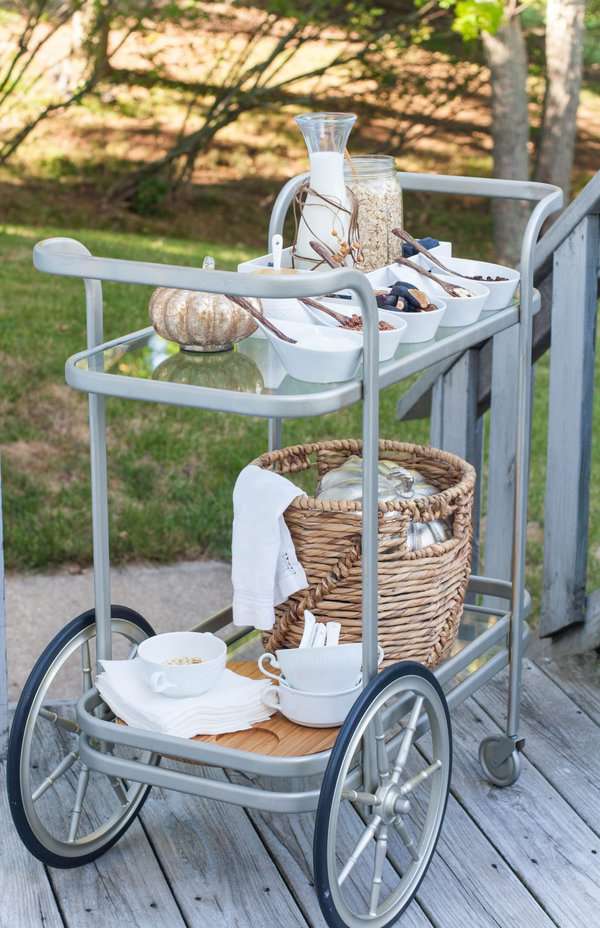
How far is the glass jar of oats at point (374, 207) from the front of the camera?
215 cm

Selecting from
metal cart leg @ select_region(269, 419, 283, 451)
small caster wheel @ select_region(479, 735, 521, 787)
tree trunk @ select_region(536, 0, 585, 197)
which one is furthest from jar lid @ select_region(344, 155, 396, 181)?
tree trunk @ select_region(536, 0, 585, 197)

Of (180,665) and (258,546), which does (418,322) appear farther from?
(180,665)

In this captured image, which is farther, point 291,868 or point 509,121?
point 509,121

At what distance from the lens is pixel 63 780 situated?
235 centimetres

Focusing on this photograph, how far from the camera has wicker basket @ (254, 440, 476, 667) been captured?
2002 millimetres

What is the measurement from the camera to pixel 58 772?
2.02 metres

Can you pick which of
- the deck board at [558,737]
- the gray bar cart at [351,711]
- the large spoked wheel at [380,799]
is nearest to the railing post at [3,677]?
the gray bar cart at [351,711]

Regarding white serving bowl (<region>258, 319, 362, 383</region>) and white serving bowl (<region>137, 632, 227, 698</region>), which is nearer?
white serving bowl (<region>258, 319, 362, 383</region>)

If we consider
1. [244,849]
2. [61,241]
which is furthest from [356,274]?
[244,849]

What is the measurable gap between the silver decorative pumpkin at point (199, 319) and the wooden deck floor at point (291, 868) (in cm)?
86

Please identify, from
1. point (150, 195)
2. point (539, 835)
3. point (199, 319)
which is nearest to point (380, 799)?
point (539, 835)

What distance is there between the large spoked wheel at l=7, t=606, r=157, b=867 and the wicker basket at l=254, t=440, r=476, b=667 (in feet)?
1.02

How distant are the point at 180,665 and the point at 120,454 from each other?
225cm

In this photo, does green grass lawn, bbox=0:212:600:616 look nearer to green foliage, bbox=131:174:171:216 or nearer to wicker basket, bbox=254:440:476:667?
wicker basket, bbox=254:440:476:667
